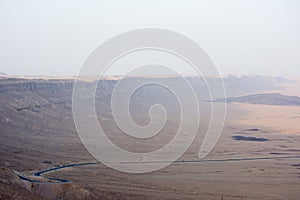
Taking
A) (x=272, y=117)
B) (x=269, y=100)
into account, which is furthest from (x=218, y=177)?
(x=269, y=100)

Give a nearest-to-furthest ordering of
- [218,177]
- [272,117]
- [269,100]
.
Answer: [218,177] < [272,117] < [269,100]

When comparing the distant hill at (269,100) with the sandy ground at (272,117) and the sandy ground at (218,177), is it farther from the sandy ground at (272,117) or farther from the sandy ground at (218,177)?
the sandy ground at (218,177)

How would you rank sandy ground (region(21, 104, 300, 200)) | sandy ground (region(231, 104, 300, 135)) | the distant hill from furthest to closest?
1. the distant hill
2. sandy ground (region(231, 104, 300, 135))
3. sandy ground (region(21, 104, 300, 200))

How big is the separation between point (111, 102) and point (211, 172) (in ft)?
180

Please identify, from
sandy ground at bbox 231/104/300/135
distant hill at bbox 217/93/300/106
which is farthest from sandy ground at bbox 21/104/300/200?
distant hill at bbox 217/93/300/106

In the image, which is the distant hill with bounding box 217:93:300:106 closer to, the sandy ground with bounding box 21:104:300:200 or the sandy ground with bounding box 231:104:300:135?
the sandy ground with bounding box 231:104:300:135

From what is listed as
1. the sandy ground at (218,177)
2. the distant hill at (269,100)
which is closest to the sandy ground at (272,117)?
the distant hill at (269,100)

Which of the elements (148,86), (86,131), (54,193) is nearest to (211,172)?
(54,193)

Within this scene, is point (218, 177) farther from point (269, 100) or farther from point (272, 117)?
point (269, 100)

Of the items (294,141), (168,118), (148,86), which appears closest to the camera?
(294,141)

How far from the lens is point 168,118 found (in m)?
84.1

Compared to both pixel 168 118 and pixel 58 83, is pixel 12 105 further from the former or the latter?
pixel 168 118

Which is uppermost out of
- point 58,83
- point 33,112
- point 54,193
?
point 58,83

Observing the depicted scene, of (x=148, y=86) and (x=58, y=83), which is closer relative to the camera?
(x=58, y=83)
